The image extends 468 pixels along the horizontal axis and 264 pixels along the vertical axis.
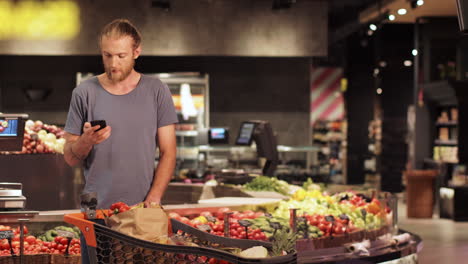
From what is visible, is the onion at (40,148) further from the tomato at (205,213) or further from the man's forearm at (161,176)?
the man's forearm at (161,176)

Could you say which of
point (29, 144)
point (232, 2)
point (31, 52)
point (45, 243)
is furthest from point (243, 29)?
point (45, 243)

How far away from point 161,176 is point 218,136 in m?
6.98

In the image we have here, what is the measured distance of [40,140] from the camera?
21.2ft

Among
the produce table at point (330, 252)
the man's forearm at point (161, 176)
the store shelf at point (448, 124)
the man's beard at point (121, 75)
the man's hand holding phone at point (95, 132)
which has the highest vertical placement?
the store shelf at point (448, 124)

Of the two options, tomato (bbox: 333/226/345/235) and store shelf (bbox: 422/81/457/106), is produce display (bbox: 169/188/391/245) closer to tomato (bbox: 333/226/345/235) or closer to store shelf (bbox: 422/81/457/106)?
tomato (bbox: 333/226/345/235)

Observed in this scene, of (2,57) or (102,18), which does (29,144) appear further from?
(2,57)

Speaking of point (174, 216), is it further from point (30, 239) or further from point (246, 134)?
point (246, 134)

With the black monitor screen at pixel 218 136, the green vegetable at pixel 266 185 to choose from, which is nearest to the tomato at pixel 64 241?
the green vegetable at pixel 266 185

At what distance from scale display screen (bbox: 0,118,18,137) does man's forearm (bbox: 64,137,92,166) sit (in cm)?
65

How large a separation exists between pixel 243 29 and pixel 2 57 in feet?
13.0

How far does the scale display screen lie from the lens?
3859mm

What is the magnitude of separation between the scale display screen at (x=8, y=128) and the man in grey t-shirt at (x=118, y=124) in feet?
2.05

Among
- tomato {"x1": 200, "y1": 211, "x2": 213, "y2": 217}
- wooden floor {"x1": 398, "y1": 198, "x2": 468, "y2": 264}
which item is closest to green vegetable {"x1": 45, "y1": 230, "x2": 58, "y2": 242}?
tomato {"x1": 200, "y1": 211, "x2": 213, "y2": 217}

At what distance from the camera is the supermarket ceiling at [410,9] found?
13898 millimetres
